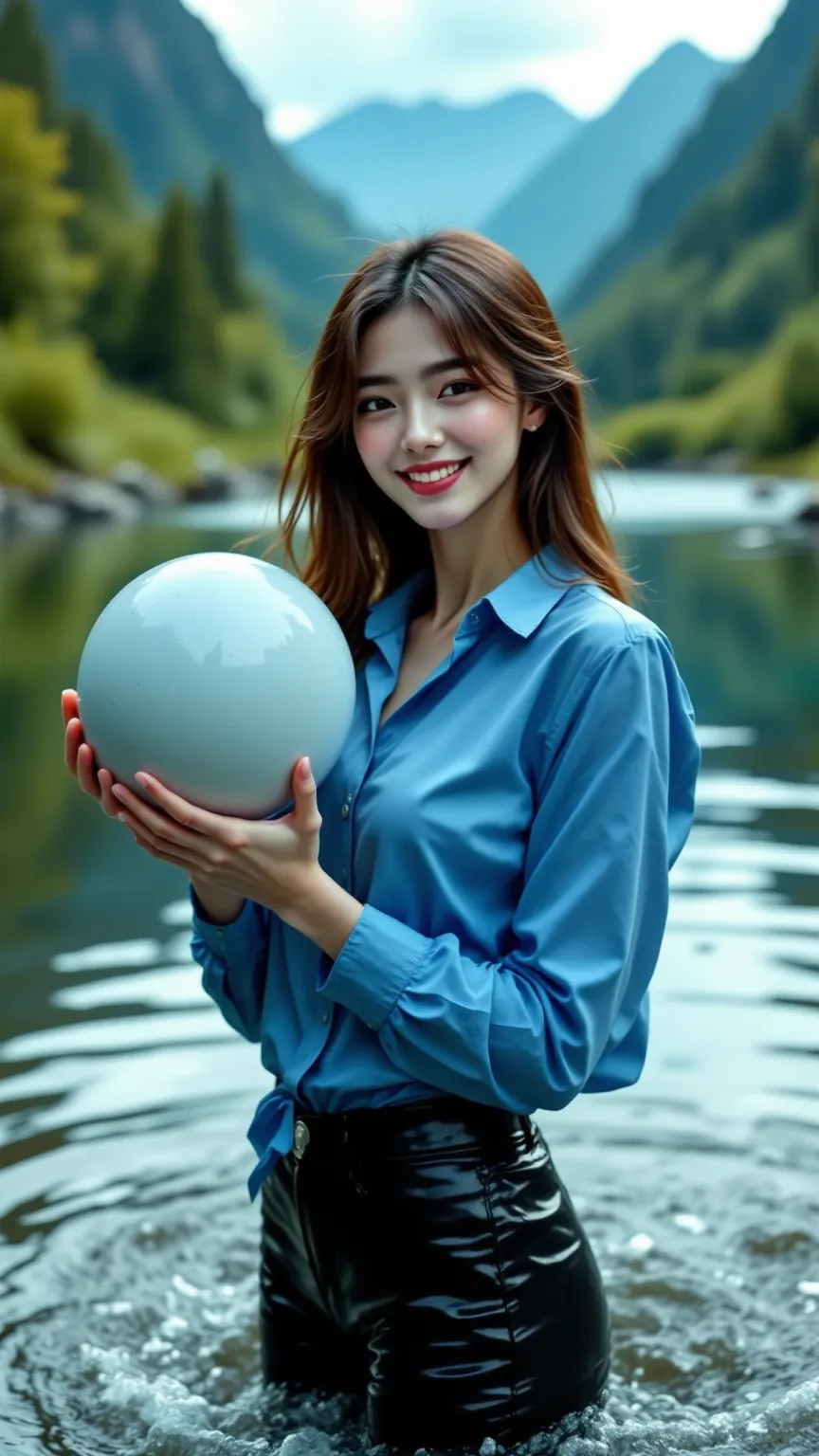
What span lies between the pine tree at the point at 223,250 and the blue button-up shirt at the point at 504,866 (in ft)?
253

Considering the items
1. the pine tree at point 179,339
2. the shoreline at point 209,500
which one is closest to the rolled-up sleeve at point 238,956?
the shoreline at point 209,500

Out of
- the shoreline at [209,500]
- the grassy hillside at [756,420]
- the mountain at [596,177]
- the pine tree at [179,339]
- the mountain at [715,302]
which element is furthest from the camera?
the mountain at [596,177]

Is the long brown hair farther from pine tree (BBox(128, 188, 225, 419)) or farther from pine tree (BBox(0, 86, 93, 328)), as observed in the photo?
pine tree (BBox(128, 188, 225, 419))

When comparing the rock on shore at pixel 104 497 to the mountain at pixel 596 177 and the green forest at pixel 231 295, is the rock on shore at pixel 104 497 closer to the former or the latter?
the green forest at pixel 231 295

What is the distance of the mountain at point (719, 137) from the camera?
152125mm

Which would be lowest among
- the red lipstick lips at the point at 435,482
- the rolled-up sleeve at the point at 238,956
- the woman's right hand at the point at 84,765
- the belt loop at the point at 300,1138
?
the belt loop at the point at 300,1138

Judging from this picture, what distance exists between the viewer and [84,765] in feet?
7.57

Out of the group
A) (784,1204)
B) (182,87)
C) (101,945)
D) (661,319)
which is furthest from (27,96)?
(182,87)

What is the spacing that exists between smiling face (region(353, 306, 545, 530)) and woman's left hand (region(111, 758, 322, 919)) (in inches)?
18.6

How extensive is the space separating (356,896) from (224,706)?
0.39 meters

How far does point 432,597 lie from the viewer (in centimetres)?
276

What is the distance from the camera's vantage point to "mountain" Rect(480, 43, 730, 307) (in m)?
157

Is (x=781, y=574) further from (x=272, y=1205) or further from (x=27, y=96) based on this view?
(x=27, y=96)

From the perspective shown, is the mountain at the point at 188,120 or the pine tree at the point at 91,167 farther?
the mountain at the point at 188,120
